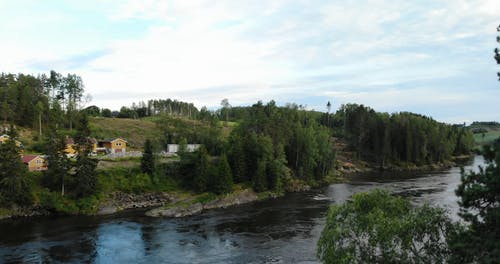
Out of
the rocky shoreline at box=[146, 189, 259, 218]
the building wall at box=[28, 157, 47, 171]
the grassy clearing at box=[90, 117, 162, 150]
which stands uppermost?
the grassy clearing at box=[90, 117, 162, 150]

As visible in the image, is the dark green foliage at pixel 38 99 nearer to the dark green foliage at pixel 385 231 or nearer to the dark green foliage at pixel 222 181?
the dark green foliage at pixel 222 181


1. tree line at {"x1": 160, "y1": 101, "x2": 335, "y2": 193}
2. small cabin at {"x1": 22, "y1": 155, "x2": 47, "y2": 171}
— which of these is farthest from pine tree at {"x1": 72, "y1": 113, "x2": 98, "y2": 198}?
tree line at {"x1": 160, "y1": 101, "x2": 335, "y2": 193}

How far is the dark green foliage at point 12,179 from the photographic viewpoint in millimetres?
52188

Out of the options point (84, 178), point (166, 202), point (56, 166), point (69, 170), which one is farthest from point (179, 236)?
point (56, 166)

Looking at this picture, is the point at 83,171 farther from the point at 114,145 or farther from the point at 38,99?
the point at 38,99

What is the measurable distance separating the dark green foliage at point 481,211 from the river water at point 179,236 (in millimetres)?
18547

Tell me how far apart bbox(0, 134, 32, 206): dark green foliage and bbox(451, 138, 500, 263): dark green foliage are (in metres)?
52.2

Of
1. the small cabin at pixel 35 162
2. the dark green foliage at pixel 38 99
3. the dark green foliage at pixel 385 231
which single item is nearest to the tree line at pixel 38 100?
the dark green foliage at pixel 38 99

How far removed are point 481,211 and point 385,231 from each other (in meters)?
4.81

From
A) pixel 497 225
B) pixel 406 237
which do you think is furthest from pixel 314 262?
pixel 497 225

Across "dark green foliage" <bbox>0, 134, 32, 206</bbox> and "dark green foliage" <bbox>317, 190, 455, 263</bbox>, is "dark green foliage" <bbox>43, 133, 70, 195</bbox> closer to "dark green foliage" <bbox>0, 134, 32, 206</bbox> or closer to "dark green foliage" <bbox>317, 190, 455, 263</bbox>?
"dark green foliage" <bbox>0, 134, 32, 206</bbox>

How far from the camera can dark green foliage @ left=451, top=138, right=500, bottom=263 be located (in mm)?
16078

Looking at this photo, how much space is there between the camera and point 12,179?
5200 cm

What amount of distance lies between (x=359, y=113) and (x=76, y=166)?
92.7 m
